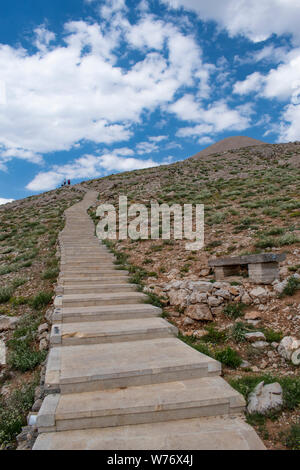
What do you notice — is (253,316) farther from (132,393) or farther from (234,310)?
(132,393)

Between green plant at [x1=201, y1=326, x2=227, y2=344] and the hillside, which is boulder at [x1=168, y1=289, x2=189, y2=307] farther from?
green plant at [x1=201, y1=326, x2=227, y2=344]

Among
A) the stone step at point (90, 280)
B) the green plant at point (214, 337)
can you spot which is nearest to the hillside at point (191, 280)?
the green plant at point (214, 337)

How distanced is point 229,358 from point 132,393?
1.74 meters

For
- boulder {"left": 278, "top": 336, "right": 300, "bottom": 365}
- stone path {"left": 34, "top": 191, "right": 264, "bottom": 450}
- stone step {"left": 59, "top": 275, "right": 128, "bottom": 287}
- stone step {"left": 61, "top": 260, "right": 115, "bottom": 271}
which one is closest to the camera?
stone path {"left": 34, "top": 191, "right": 264, "bottom": 450}

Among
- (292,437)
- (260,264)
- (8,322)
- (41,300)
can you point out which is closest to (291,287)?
(260,264)

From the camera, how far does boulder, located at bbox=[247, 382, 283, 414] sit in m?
3.15

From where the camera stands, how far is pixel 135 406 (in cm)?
299

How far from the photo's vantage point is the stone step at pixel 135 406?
289 centimetres

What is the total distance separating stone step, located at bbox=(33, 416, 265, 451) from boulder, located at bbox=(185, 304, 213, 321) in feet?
8.87

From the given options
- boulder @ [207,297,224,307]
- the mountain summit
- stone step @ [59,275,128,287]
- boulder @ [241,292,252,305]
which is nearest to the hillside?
boulder @ [241,292,252,305]

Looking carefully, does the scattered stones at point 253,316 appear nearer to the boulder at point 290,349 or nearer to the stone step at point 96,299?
the boulder at point 290,349
